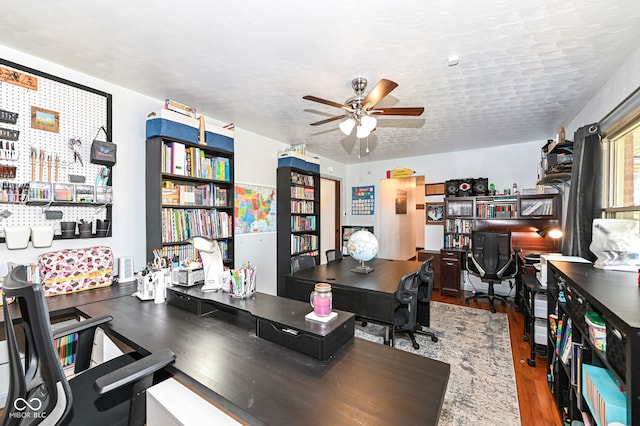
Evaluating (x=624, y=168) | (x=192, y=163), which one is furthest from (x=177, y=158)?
(x=624, y=168)

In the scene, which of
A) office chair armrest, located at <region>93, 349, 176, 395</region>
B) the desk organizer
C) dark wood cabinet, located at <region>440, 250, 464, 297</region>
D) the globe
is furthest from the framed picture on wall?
the desk organizer

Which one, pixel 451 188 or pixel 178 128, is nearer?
pixel 178 128

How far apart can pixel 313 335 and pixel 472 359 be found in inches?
88.1

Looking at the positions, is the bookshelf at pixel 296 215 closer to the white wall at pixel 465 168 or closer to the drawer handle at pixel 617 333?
the white wall at pixel 465 168

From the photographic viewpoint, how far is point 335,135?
4168mm

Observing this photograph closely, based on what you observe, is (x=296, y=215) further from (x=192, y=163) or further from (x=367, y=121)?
(x=367, y=121)

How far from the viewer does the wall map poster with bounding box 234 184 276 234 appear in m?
3.84

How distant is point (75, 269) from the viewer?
2.16 meters

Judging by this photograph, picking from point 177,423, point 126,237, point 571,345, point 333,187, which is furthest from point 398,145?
point 177,423

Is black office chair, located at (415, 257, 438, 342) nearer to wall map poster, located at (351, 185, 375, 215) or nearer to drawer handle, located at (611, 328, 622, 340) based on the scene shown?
drawer handle, located at (611, 328, 622, 340)

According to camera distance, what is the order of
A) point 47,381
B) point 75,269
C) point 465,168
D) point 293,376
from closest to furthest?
point 47,381, point 293,376, point 75,269, point 465,168

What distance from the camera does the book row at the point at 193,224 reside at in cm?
279

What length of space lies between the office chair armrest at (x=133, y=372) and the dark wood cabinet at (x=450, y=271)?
15.2 feet

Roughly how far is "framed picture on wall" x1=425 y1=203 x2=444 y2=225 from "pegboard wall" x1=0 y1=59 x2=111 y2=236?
5.00 metres
